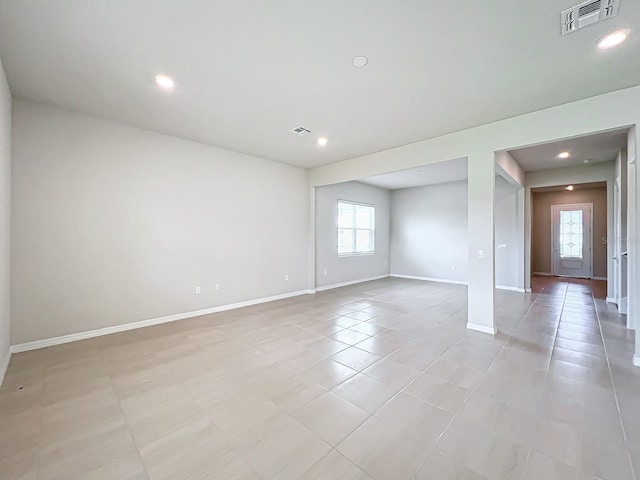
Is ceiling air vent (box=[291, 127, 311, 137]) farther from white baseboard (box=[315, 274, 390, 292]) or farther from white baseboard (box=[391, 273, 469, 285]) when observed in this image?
white baseboard (box=[391, 273, 469, 285])

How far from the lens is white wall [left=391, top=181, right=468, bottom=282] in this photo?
738 centimetres

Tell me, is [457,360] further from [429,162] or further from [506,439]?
[429,162]

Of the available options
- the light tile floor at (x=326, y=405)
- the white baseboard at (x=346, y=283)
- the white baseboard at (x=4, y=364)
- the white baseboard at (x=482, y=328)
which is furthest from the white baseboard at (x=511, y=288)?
the white baseboard at (x=4, y=364)

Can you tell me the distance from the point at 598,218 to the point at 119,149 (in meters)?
11.8

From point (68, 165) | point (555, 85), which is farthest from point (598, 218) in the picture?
point (68, 165)

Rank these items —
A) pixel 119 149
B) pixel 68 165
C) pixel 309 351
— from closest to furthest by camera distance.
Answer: pixel 309 351 → pixel 68 165 → pixel 119 149

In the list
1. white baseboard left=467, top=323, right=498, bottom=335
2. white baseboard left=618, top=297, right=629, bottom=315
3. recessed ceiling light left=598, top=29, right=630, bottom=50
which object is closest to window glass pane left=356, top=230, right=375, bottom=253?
white baseboard left=467, top=323, right=498, bottom=335

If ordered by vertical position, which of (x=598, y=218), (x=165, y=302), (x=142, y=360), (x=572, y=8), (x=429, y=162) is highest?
(x=572, y=8)

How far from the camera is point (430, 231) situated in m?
7.95

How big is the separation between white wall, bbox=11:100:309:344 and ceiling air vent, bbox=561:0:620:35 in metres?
4.56

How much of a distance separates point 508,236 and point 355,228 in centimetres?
382

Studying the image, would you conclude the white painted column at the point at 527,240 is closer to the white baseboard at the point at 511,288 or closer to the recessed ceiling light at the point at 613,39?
the white baseboard at the point at 511,288

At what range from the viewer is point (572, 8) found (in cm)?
180

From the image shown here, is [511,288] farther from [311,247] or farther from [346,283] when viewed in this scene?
[311,247]
